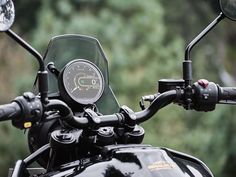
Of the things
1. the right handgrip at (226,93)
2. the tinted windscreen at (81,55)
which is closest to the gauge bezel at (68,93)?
the tinted windscreen at (81,55)

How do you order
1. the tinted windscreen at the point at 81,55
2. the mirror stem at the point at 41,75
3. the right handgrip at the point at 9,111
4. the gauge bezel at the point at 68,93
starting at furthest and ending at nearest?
the tinted windscreen at the point at 81,55
the gauge bezel at the point at 68,93
the mirror stem at the point at 41,75
the right handgrip at the point at 9,111

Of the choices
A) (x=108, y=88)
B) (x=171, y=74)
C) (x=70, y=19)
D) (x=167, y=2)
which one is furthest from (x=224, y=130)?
(x=108, y=88)

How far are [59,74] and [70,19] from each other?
28.2ft

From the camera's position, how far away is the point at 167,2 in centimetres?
1321

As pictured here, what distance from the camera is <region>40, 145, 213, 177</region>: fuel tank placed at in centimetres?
216

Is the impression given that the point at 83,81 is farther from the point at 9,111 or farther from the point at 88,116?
the point at 9,111

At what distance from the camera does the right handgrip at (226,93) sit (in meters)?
2.60

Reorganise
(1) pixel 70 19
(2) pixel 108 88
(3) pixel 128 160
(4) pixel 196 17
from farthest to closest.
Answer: (4) pixel 196 17 → (1) pixel 70 19 → (2) pixel 108 88 → (3) pixel 128 160

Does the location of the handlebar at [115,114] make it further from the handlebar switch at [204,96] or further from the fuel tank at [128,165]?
the fuel tank at [128,165]

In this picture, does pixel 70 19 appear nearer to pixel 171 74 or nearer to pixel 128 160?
pixel 171 74

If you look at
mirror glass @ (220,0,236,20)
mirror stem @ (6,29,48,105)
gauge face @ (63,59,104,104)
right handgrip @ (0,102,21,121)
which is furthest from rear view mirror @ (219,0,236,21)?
right handgrip @ (0,102,21,121)

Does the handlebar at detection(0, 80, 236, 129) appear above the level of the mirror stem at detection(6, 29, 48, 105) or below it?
below

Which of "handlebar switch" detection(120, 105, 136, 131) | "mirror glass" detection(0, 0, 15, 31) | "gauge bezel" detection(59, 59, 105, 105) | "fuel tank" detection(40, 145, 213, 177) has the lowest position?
"fuel tank" detection(40, 145, 213, 177)

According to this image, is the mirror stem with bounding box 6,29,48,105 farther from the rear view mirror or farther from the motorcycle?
the rear view mirror
